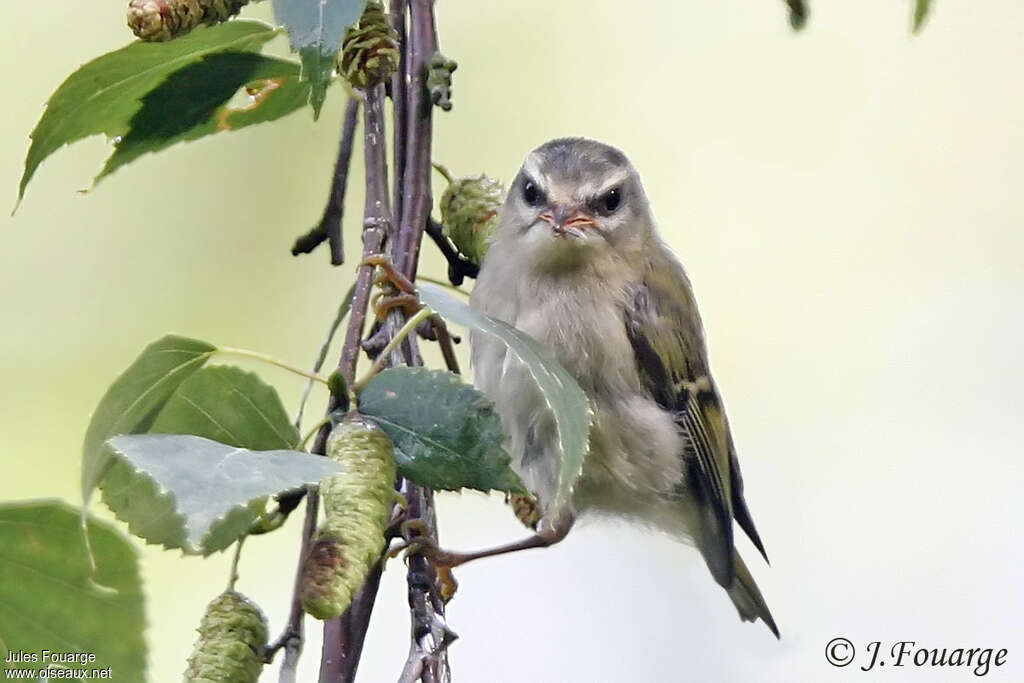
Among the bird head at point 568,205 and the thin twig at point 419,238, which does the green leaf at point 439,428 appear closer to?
the thin twig at point 419,238

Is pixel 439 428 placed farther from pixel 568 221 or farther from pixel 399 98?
pixel 568 221

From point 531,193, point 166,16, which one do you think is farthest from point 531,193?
point 166,16

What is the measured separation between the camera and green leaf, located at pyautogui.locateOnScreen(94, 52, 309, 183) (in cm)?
116

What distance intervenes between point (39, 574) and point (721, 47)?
6.76ft

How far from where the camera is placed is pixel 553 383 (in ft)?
2.93

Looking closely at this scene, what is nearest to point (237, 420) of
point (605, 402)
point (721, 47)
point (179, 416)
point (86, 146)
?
point (179, 416)

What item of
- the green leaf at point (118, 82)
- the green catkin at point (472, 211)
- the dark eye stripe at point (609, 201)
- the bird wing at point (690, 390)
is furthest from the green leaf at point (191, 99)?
the bird wing at point (690, 390)

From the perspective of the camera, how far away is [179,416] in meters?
1.03

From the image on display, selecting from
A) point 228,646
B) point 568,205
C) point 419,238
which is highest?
point 568,205

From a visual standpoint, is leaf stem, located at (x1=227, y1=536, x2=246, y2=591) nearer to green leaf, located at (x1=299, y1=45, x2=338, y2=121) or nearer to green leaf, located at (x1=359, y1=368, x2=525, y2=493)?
green leaf, located at (x1=359, y1=368, x2=525, y2=493)

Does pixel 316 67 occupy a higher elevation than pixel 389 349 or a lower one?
higher

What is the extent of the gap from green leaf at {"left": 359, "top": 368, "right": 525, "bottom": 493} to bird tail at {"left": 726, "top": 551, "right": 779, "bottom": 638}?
1133 millimetres

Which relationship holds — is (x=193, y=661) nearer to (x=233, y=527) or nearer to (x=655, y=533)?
(x=233, y=527)

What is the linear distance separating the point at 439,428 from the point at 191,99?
464 mm
